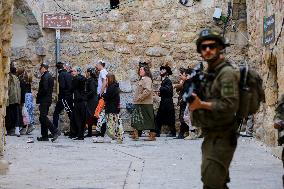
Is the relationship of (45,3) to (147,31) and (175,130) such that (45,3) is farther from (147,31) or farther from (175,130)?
(175,130)

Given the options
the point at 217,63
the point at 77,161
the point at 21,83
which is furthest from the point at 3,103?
the point at 21,83

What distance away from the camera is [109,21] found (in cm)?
1348

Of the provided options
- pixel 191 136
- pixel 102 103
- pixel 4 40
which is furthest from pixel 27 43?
pixel 4 40

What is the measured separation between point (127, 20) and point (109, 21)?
0.41m

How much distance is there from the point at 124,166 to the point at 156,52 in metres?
5.95

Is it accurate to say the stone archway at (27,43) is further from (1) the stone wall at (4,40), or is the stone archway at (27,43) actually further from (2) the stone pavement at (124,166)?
(1) the stone wall at (4,40)

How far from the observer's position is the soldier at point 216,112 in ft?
12.9

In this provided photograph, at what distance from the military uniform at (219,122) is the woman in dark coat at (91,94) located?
7.86 m

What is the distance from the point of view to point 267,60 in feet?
32.0

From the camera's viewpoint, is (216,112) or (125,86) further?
(125,86)

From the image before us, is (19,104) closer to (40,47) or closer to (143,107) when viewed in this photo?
(40,47)

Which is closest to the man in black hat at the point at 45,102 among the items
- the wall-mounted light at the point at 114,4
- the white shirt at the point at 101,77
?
the white shirt at the point at 101,77

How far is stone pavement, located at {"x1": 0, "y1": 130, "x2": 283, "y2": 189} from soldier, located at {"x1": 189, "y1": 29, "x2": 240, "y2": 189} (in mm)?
2167

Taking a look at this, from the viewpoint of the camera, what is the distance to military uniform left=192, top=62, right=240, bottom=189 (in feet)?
12.9
